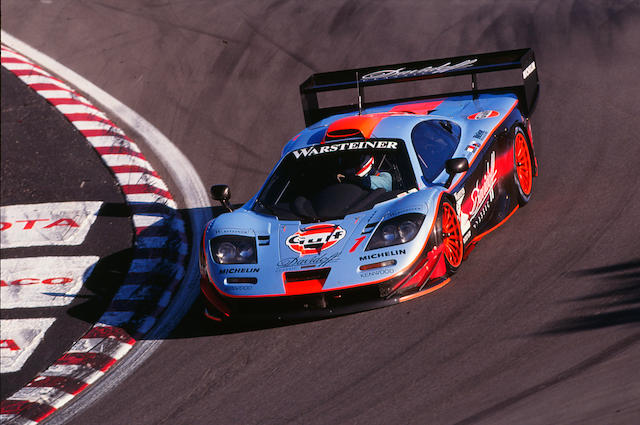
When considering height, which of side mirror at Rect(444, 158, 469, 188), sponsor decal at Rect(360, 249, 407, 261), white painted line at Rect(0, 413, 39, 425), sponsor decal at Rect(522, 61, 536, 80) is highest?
sponsor decal at Rect(522, 61, 536, 80)

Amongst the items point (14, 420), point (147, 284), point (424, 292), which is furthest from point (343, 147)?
point (14, 420)

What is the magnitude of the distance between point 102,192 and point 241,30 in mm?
4697

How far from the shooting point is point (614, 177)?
8.80 metres

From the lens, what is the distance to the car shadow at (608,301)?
6.31 meters

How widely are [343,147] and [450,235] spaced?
1.23 m

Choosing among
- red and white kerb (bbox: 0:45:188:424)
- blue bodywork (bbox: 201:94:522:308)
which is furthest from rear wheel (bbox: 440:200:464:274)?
red and white kerb (bbox: 0:45:188:424)

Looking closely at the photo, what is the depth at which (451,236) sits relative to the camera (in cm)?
739

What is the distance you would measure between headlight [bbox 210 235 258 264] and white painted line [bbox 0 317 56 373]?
2.10 meters

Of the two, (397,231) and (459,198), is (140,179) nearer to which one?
(459,198)

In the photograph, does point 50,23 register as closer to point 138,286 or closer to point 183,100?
point 183,100

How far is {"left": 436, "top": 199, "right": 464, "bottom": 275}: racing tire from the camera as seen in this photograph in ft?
23.6

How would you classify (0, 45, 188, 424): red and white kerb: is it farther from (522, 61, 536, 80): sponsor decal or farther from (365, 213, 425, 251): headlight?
(522, 61, 536, 80): sponsor decal

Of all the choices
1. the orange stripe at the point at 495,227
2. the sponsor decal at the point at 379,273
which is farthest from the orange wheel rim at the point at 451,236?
Answer: the sponsor decal at the point at 379,273

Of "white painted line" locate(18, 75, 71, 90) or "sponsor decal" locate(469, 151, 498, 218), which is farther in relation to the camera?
"white painted line" locate(18, 75, 71, 90)
